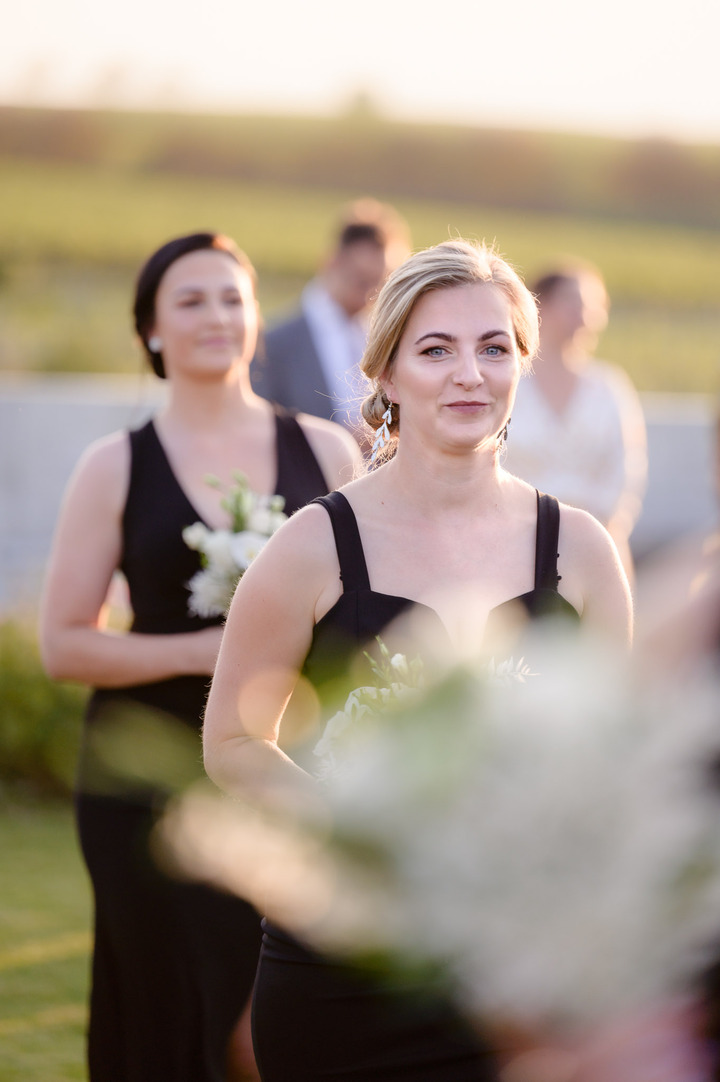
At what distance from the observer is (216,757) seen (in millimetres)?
2305

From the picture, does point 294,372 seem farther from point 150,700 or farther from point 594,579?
point 594,579

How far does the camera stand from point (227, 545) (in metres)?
3.22

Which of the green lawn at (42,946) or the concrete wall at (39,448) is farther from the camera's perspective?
the concrete wall at (39,448)

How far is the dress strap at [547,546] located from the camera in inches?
94.8

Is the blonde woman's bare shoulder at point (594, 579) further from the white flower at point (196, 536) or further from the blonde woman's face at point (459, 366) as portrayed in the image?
the white flower at point (196, 536)

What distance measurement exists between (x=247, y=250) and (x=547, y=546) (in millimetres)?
28294

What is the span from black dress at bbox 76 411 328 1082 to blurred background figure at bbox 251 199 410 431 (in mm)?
2224

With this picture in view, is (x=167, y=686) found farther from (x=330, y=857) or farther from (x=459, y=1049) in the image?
(x=330, y=857)

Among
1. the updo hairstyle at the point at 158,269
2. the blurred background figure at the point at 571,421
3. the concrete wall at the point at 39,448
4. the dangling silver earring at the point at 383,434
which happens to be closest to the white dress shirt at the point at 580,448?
the blurred background figure at the point at 571,421

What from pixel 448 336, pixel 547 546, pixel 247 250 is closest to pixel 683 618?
pixel 547 546

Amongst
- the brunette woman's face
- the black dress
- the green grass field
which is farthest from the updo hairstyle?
the green grass field

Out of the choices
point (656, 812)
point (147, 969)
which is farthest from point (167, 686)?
point (656, 812)

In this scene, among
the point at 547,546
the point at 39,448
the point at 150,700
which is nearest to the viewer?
the point at 547,546

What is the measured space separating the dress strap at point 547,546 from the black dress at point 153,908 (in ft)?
3.77
